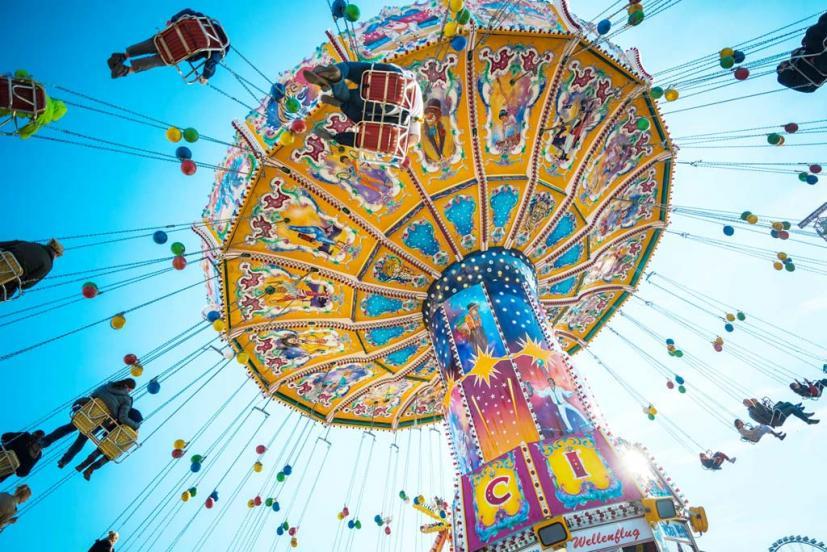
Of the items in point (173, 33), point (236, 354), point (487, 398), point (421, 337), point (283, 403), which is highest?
point (421, 337)

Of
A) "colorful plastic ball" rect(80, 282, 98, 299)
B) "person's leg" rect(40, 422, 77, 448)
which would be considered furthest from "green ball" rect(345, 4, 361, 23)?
"person's leg" rect(40, 422, 77, 448)

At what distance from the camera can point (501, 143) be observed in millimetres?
9258

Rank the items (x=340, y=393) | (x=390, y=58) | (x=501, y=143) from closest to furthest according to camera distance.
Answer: (x=390, y=58) → (x=501, y=143) → (x=340, y=393)

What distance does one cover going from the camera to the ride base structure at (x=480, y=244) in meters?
6.86

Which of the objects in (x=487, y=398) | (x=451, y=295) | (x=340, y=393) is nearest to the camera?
(x=487, y=398)

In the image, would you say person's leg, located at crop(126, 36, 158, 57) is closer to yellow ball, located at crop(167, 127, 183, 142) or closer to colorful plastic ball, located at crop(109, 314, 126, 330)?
yellow ball, located at crop(167, 127, 183, 142)

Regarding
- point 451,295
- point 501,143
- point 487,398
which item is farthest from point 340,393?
point 501,143

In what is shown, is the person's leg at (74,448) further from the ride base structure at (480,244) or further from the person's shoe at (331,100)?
the person's shoe at (331,100)

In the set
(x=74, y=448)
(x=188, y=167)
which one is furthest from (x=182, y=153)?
(x=74, y=448)

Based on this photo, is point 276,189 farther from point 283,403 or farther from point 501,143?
point 283,403

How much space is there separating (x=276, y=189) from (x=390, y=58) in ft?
9.87

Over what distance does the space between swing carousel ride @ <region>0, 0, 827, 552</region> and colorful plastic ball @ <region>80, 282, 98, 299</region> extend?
41 millimetres

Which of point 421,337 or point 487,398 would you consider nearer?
point 487,398

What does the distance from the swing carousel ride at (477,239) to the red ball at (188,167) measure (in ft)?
0.06
